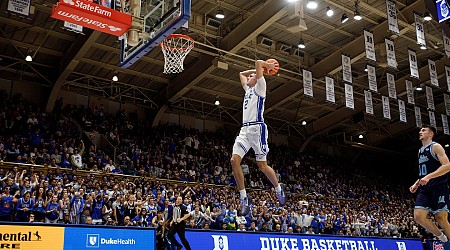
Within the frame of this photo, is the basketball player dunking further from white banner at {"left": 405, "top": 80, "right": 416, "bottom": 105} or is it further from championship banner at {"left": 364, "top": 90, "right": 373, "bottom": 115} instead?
white banner at {"left": 405, "top": 80, "right": 416, "bottom": 105}

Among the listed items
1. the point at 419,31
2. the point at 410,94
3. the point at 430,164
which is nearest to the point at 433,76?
the point at 410,94

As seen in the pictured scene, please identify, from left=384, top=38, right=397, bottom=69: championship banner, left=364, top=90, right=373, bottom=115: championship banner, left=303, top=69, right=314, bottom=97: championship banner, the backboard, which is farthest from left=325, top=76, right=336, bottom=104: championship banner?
the backboard

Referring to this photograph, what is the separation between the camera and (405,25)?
68.8 feet

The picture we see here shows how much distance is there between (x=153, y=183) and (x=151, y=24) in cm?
1173

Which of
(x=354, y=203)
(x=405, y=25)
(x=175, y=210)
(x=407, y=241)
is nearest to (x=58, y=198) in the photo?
(x=175, y=210)

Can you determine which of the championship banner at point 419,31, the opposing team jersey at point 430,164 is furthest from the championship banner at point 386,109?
the opposing team jersey at point 430,164

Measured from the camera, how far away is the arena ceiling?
2089 cm

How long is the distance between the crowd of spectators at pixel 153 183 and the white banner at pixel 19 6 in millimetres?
5348

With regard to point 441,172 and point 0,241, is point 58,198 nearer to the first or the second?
point 0,241

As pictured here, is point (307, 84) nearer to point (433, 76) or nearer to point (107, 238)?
point (433, 76)

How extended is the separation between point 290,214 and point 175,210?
8862mm

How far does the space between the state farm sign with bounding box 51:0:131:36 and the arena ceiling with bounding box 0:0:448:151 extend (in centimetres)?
1004

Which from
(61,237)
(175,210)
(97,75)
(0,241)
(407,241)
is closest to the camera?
(0,241)

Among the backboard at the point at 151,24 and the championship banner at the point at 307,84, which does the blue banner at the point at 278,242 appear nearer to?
the backboard at the point at 151,24
